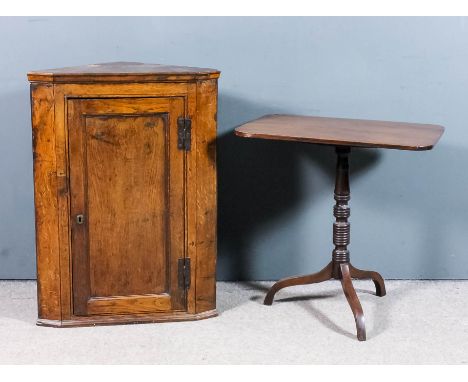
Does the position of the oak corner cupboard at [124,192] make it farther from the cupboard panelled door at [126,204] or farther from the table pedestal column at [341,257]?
the table pedestal column at [341,257]

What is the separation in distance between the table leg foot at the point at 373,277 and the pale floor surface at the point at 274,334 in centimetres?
4

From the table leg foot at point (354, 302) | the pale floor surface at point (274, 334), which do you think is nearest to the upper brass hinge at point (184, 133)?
the pale floor surface at point (274, 334)

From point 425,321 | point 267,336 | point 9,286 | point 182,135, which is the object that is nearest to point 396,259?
point 425,321

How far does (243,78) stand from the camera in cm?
417

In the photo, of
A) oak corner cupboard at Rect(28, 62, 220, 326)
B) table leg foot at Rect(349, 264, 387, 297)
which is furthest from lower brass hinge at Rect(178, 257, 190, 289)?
table leg foot at Rect(349, 264, 387, 297)

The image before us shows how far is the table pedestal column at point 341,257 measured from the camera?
12.4 ft

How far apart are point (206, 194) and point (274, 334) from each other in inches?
24.4

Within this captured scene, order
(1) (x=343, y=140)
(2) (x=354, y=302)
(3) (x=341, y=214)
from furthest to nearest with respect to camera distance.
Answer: (3) (x=341, y=214), (2) (x=354, y=302), (1) (x=343, y=140)

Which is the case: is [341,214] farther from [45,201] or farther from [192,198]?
[45,201]

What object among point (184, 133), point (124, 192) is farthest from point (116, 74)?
point (124, 192)

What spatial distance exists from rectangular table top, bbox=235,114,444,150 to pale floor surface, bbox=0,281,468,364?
0.77 meters

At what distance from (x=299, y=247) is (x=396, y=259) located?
46cm

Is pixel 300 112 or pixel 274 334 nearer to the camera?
pixel 274 334

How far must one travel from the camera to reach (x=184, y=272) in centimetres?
375
